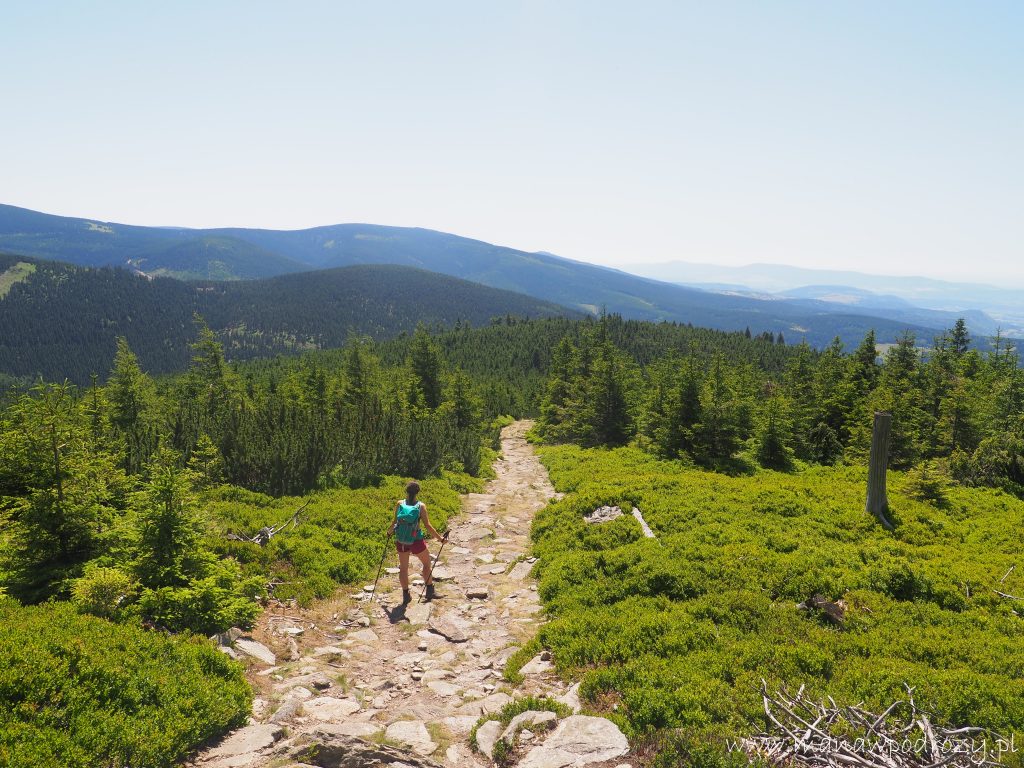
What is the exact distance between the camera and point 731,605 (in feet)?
27.4

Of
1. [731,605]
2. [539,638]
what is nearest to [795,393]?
[731,605]

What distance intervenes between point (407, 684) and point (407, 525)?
3.20 metres

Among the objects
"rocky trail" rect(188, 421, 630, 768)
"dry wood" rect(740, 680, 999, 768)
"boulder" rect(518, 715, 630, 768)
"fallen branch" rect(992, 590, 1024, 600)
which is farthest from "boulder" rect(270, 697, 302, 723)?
"fallen branch" rect(992, 590, 1024, 600)

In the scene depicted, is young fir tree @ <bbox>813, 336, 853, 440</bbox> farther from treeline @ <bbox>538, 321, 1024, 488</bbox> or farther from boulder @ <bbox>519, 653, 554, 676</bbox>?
boulder @ <bbox>519, 653, 554, 676</bbox>

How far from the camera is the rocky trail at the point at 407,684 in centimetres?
534

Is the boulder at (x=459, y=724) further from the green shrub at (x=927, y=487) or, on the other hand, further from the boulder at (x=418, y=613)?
the green shrub at (x=927, y=487)

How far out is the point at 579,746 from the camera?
543 cm

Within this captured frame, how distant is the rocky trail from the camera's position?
210 inches

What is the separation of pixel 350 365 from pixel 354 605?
2334cm

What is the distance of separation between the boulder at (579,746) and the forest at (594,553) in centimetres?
29

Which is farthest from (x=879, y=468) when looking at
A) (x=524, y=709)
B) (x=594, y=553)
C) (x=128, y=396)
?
(x=128, y=396)

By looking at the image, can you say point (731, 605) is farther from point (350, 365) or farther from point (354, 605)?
point (350, 365)

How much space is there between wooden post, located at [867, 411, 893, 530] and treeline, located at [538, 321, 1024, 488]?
4.32m

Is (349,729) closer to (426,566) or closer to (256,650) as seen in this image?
(256,650)
